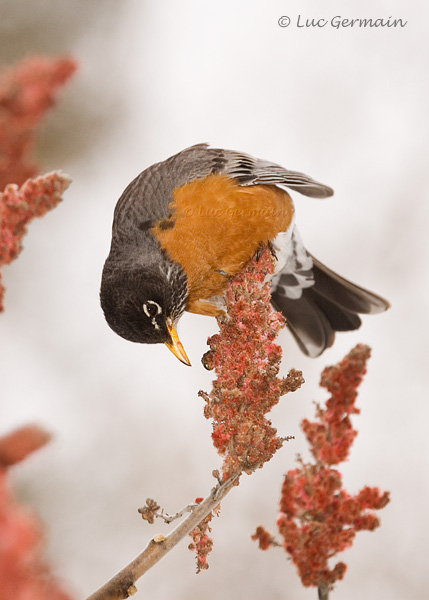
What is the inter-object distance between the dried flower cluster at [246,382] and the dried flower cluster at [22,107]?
2.26ft

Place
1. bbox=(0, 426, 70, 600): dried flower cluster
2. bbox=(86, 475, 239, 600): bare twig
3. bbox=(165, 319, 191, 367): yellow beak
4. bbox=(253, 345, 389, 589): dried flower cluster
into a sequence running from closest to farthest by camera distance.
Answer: bbox=(0, 426, 70, 600): dried flower cluster < bbox=(86, 475, 239, 600): bare twig < bbox=(253, 345, 389, 589): dried flower cluster < bbox=(165, 319, 191, 367): yellow beak

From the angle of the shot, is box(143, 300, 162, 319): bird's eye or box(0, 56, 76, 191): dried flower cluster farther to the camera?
box(143, 300, 162, 319): bird's eye

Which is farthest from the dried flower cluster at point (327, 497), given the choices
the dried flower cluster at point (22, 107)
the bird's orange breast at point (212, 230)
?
the bird's orange breast at point (212, 230)

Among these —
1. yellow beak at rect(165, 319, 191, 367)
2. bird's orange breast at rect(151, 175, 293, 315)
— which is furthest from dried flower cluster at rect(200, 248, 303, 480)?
bird's orange breast at rect(151, 175, 293, 315)

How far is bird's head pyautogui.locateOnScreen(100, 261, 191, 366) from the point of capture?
2.22 m

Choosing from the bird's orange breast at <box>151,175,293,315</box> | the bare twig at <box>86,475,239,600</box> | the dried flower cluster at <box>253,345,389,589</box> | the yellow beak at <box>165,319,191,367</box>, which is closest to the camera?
the bare twig at <box>86,475,239,600</box>

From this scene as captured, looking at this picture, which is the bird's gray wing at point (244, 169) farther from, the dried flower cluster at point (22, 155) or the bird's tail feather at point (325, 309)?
the dried flower cluster at point (22, 155)

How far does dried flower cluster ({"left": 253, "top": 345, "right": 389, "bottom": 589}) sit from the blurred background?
153cm

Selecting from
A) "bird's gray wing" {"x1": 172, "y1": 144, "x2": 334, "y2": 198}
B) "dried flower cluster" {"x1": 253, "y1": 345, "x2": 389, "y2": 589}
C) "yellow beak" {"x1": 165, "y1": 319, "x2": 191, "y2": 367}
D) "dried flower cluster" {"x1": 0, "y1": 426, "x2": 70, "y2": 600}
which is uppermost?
"bird's gray wing" {"x1": 172, "y1": 144, "x2": 334, "y2": 198}

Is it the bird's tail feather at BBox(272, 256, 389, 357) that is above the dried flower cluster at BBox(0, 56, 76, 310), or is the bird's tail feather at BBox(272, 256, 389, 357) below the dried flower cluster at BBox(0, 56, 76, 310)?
above

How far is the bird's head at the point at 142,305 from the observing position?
2.22 meters

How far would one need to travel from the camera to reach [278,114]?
292 centimetres

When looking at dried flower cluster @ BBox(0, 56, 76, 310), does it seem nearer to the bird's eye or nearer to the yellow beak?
the bird's eye

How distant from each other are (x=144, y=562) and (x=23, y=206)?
0.66 metres
